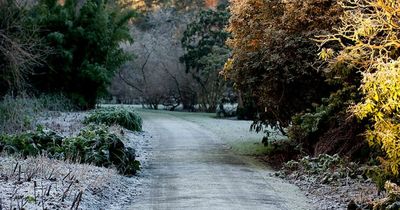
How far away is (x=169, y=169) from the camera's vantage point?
44.2 feet

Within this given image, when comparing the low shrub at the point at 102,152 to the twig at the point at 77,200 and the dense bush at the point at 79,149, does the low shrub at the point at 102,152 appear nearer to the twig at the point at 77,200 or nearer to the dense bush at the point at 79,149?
the dense bush at the point at 79,149

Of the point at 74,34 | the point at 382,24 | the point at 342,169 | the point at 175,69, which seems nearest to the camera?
the point at 382,24

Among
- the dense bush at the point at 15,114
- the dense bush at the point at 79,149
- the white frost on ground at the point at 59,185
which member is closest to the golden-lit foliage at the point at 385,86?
the white frost on ground at the point at 59,185

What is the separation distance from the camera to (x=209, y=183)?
1139 centimetres

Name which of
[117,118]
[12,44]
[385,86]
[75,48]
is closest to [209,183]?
[385,86]

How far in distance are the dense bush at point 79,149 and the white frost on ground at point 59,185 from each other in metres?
0.47

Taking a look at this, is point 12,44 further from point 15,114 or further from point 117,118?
point 117,118

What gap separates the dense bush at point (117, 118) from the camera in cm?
2227

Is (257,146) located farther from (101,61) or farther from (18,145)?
(101,61)

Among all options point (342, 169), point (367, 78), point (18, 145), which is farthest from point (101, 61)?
point (367, 78)

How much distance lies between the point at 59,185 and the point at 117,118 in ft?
44.8

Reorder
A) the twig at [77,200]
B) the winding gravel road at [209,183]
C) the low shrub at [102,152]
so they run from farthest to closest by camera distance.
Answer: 1. the low shrub at [102,152]
2. the winding gravel road at [209,183]
3. the twig at [77,200]

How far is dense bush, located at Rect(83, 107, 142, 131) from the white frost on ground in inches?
400

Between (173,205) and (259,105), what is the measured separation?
8.63m
